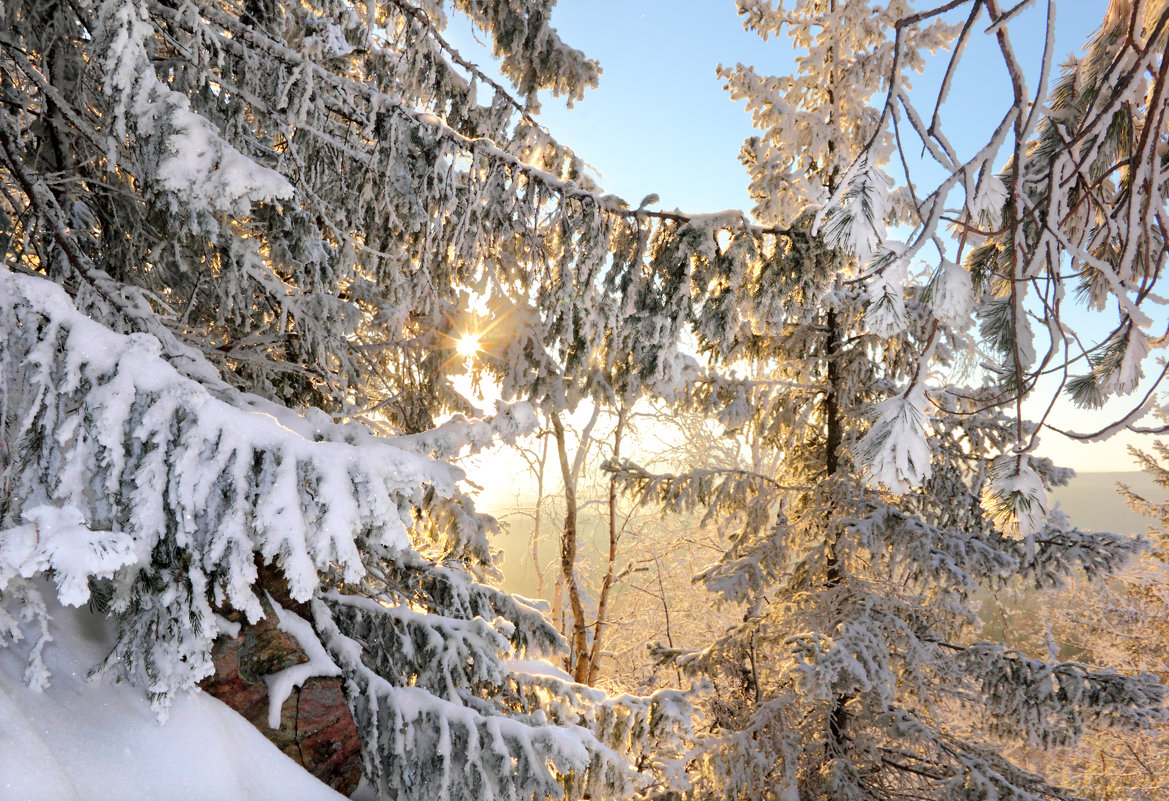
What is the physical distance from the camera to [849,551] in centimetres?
592

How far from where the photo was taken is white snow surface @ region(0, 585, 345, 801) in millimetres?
1470

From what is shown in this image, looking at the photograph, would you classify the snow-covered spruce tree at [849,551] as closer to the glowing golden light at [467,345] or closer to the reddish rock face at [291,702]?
the glowing golden light at [467,345]

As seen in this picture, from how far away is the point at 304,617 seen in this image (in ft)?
9.30

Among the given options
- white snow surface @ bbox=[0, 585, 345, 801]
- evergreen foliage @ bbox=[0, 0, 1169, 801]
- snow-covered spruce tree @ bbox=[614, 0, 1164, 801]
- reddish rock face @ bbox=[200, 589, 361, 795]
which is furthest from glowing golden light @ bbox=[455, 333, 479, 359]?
white snow surface @ bbox=[0, 585, 345, 801]

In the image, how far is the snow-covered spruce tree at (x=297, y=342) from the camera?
5.24 feet

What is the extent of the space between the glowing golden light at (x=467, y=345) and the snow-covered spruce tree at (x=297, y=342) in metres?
0.13

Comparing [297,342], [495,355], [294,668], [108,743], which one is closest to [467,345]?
[495,355]

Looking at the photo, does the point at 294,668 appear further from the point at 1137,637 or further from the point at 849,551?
the point at 1137,637

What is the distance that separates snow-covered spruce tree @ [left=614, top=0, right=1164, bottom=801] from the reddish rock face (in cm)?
362

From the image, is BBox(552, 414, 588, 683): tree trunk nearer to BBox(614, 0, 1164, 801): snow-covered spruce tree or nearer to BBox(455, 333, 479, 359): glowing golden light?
BBox(614, 0, 1164, 801): snow-covered spruce tree

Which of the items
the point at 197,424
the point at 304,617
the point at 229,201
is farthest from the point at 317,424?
the point at 304,617

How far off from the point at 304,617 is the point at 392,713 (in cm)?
68

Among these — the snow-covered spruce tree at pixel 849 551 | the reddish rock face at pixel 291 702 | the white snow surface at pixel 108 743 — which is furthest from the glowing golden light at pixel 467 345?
the white snow surface at pixel 108 743

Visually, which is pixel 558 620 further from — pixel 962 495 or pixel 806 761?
pixel 962 495
